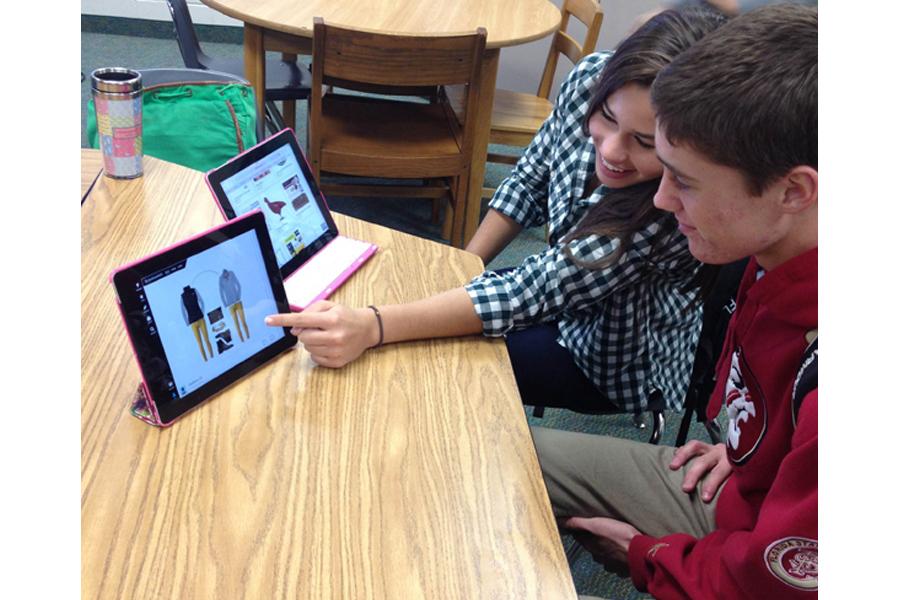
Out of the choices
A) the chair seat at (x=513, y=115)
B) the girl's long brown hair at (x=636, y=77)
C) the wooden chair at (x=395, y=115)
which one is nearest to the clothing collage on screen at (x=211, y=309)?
the girl's long brown hair at (x=636, y=77)

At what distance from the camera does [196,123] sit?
1745mm

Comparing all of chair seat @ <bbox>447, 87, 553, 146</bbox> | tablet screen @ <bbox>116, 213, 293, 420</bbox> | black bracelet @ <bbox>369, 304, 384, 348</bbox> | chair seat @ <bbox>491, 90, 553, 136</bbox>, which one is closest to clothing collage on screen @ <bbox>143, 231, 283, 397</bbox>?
tablet screen @ <bbox>116, 213, 293, 420</bbox>

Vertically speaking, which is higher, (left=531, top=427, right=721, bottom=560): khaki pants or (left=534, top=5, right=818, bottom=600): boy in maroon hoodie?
(left=534, top=5, right=818, bottom=600): boy in maroon hoodie

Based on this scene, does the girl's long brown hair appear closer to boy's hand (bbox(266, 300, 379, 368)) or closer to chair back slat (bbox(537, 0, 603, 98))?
boy's hand (bbox(266, 300, 379, 368))

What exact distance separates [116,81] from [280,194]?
1.40 feet

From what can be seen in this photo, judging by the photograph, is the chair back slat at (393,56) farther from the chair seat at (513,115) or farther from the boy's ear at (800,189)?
the boy's ear at (800,189)

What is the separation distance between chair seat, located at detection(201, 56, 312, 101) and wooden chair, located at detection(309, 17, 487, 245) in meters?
0.13

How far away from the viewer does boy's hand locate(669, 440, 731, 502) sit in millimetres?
1254

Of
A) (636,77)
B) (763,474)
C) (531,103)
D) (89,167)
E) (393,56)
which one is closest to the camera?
(763,474)

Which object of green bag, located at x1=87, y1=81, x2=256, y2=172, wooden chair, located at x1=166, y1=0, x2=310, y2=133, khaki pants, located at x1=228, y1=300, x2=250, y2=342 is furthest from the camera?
wooden chair, located at x1=166, y1=0, x2=310, y2=133

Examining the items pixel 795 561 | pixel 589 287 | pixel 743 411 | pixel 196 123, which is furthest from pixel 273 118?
pixel 795 561

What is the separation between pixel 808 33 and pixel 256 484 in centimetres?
74

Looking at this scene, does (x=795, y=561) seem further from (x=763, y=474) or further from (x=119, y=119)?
(x=119, y=119)

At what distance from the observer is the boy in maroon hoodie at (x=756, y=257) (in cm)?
82
